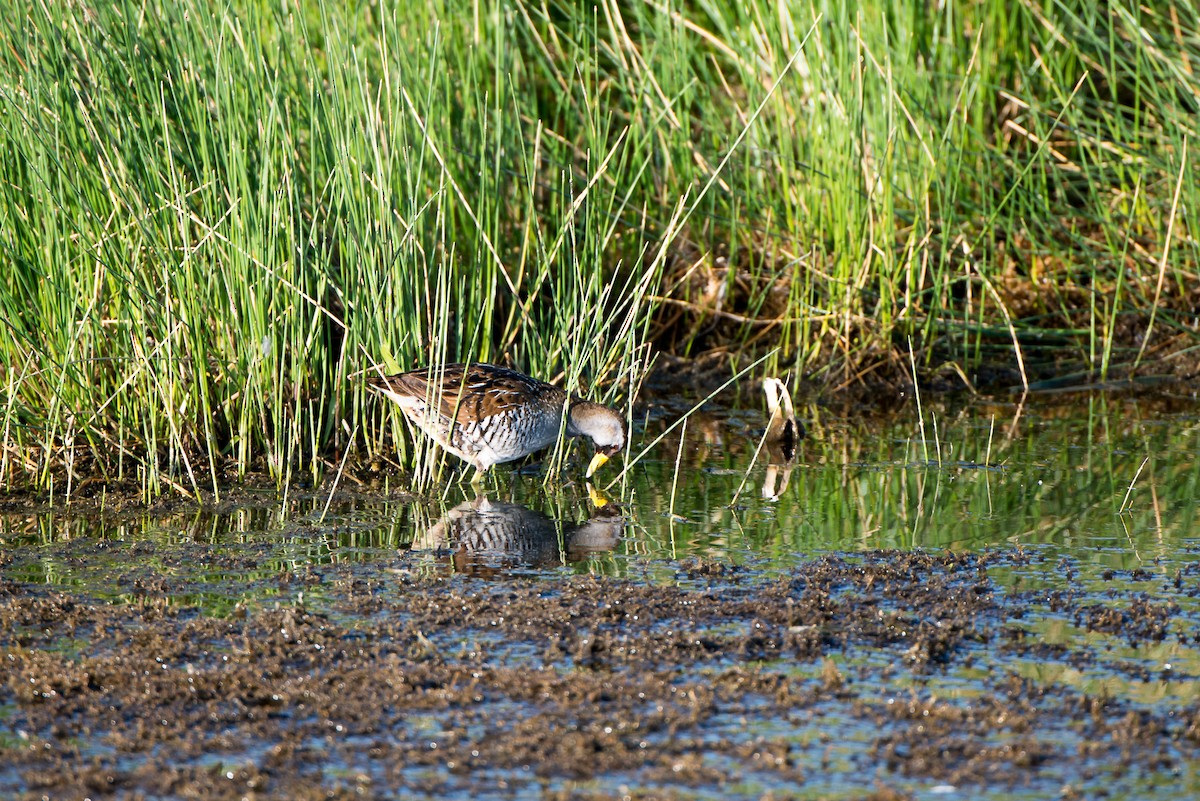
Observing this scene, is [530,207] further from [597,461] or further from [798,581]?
[798,581]

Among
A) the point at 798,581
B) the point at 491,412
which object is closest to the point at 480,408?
the point at 491,412

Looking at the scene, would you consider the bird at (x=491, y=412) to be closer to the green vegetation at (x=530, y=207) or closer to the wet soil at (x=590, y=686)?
the green vegetation at (x=530, y=207)

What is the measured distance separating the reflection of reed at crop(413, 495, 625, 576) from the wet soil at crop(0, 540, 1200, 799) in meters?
0.21

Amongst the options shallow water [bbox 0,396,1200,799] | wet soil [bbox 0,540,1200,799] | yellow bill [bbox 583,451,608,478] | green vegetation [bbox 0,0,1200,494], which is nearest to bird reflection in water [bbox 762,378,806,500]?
shallow water [bbox 0,396,1200,799]

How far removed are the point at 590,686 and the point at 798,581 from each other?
1.15 m

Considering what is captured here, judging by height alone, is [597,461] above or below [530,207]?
below

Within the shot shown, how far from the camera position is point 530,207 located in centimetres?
625

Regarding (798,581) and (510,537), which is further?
(510,537)

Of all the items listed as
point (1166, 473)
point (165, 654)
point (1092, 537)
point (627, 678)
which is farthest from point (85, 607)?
point (1166, 473)

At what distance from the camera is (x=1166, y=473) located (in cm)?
597

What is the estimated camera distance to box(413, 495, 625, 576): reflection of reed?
16.0ft

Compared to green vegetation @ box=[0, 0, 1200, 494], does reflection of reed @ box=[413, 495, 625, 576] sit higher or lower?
lower

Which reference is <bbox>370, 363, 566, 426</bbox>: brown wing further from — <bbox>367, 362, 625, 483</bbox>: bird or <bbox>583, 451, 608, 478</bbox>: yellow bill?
<bbox>583, 451, 608, 478</bbox>: yellow bill

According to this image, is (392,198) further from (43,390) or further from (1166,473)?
(1166,473)
